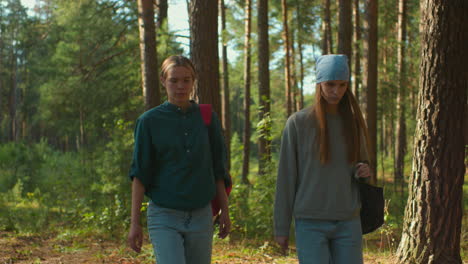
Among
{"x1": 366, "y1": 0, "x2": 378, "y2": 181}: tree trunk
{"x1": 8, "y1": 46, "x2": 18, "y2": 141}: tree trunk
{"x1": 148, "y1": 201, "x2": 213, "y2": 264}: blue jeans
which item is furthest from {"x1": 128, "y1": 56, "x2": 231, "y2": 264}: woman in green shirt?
{"x1": 8, "y1": 46, "x2": 18, "y2": 141}: tree trunk

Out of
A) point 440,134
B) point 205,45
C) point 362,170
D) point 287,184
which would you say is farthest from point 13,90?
point 362,170

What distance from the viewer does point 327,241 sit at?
277cm

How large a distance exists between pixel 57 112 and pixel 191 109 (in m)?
19.5

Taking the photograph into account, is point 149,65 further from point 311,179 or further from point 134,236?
point 311,179

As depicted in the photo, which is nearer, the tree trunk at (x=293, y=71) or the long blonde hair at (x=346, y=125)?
the long blonde hair at (x=346, y=125)

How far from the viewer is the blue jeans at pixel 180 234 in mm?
2773

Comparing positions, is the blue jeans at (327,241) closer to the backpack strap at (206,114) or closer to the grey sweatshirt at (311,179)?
the grey sweatshirt at (311,179)

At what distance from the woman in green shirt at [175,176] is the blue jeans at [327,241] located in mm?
616

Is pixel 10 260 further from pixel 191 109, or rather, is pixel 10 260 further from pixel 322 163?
pixel 322 163

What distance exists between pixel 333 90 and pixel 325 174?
0.50 m

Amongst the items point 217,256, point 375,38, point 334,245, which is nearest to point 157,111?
point 334,245

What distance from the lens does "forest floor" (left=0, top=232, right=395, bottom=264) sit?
6.62 meters

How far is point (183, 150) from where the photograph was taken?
2914 mm

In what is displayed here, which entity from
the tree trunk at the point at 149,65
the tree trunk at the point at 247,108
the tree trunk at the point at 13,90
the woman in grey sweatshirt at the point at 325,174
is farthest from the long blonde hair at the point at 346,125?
the tree trunk at the point at 13,90
